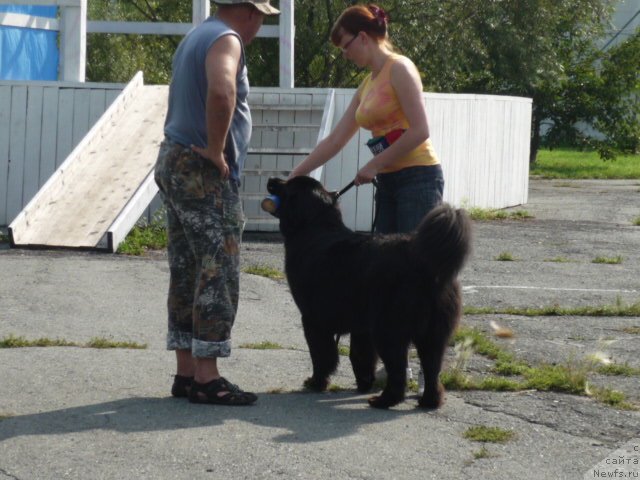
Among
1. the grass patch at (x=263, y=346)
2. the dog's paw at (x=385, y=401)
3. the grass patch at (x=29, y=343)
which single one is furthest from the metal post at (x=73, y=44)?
the dog's paw at (x=385, y=401)

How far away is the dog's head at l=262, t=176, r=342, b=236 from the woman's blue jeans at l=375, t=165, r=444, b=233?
36 centimetres

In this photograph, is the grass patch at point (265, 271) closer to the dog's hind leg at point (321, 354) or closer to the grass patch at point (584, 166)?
the dog's hind leg at point (321, 354)

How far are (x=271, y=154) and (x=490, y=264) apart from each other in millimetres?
3449

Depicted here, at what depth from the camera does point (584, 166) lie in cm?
2855

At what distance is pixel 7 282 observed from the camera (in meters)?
9.12

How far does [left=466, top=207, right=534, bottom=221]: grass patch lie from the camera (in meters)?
15.6

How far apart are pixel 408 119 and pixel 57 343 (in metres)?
2.68

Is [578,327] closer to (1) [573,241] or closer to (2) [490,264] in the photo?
(2) [490,264]

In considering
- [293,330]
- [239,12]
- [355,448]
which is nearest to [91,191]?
[293,330]

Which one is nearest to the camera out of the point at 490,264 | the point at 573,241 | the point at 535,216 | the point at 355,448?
the point at 355,448

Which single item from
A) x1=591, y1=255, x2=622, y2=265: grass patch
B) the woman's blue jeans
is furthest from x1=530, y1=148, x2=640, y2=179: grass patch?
the woman's blue jeans

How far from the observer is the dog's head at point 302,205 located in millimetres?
5773

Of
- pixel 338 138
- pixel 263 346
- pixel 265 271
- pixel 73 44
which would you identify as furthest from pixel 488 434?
pixel 73 44

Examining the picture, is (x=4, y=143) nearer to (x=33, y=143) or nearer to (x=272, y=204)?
(x=33, y=143)
